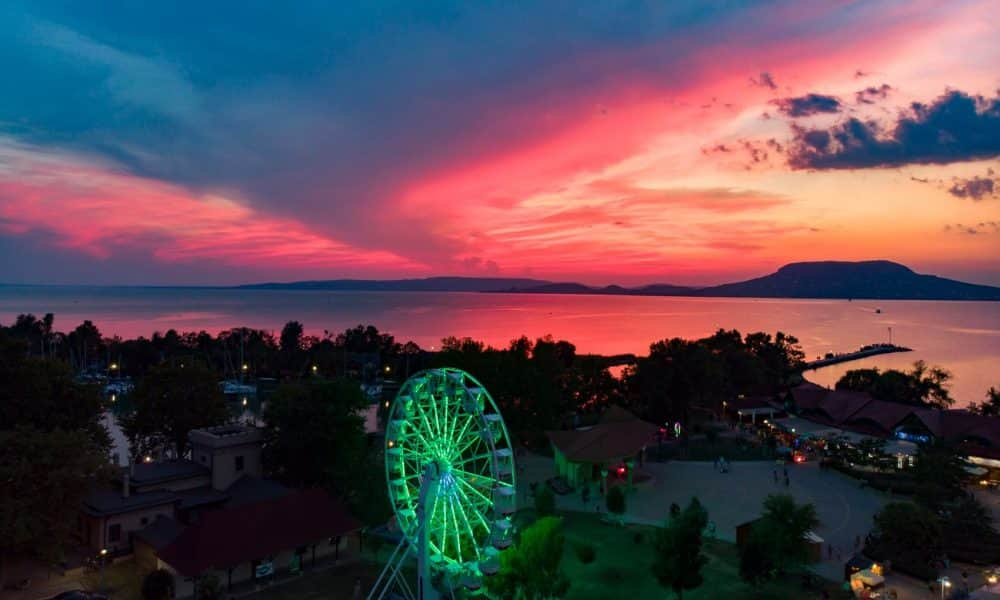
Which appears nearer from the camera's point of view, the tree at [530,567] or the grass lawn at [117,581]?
the tree at [530,567]

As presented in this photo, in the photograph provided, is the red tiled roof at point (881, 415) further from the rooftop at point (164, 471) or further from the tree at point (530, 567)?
the rooftop at point (164, 471)

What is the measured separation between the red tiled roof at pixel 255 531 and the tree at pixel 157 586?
56 cm

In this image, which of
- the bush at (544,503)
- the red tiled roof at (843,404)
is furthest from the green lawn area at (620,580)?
the red tiled roof at (843,404)

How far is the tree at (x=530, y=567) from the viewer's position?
21281mm

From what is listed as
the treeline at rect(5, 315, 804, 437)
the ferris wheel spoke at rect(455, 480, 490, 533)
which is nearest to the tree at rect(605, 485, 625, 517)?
the ferris wheel spoke at rect(455, 480, 490, 533)

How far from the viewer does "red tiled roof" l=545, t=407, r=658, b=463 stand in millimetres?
40344

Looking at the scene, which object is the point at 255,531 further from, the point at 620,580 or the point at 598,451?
the point at 598,451

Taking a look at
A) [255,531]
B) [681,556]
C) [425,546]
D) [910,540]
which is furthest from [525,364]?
[425,546]

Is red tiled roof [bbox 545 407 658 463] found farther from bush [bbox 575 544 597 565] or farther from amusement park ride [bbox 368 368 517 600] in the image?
amusement park ride [bbox 368 368 517 600]

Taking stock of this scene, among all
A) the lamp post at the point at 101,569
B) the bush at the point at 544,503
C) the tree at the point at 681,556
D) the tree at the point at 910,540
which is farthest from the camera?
the bush at the point at 544,503

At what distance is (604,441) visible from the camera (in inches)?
1636

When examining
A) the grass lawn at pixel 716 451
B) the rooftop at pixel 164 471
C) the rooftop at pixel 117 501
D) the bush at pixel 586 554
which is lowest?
the grass lawn at pixel 716 451

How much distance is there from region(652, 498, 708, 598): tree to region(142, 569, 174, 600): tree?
18.6m

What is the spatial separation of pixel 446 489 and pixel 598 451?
793 inches
